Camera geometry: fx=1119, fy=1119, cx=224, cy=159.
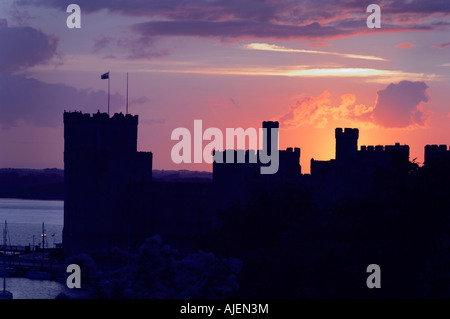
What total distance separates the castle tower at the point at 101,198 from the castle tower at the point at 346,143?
19.2m

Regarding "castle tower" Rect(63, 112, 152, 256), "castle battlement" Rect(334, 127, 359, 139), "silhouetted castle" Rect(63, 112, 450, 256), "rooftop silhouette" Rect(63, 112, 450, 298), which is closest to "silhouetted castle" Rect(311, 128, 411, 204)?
"rooftop silhouette" Rect(63, 112, 450, 298)

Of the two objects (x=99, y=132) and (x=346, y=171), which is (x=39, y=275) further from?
(x=346, y=171)

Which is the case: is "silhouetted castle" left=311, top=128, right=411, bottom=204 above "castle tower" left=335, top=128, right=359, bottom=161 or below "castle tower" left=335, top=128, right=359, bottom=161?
below

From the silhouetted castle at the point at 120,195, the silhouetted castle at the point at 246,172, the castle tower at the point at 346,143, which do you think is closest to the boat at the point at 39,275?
the silhouetted castle at the point at 120,195

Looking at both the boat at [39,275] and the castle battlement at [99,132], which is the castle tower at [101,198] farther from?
the boat at [39,275]

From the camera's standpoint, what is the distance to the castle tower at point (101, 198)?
272 ft

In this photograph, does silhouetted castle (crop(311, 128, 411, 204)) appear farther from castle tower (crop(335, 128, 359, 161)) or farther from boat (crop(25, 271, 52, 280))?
boat (crop(25, 271, 52, 280))

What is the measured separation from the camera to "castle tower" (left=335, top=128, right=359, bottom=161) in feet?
223

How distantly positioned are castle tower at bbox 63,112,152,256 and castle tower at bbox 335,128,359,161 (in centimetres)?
1921
